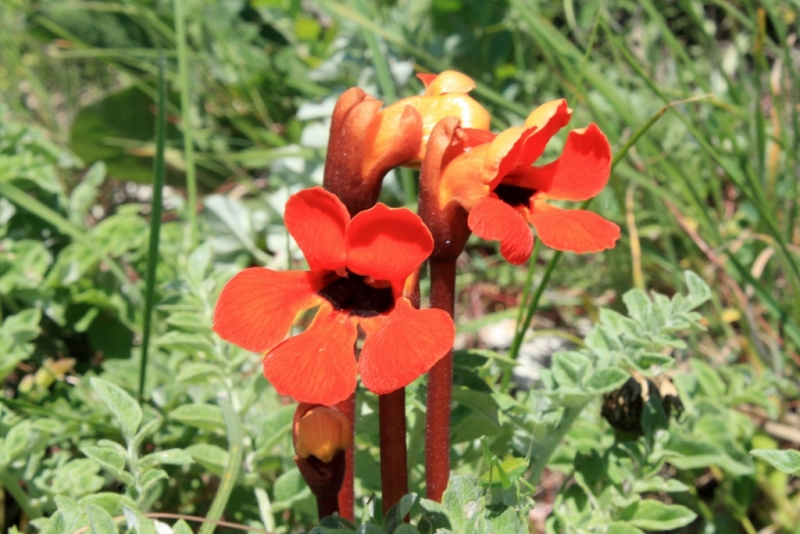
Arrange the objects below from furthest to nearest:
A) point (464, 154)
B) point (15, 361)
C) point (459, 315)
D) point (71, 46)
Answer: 1. point (71, 46)
2. point (459, 315)
3. point (15, 361)
4. point (464, 154)

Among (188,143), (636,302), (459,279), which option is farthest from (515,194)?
(459,279)

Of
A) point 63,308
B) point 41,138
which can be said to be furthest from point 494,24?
point 63,308

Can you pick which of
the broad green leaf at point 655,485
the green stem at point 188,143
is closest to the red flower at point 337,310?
the broad green leaf at point 655,485

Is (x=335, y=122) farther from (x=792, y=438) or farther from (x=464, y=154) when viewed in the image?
(x=792, y=438)

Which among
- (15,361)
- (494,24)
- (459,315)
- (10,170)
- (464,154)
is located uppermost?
(494,24)

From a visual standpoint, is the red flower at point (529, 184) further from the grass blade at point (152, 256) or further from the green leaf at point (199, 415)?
the grass blade at point (152, 256)

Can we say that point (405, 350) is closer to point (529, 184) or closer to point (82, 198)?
point (529, 184)
